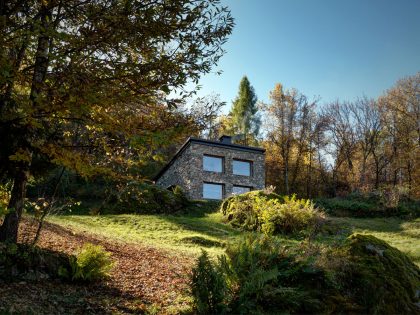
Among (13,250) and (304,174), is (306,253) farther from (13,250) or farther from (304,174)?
(304,174)

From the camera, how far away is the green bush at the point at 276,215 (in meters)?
14.7

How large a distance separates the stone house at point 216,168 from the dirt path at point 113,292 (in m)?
19.6

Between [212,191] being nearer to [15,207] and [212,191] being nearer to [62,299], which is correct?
[15,207]

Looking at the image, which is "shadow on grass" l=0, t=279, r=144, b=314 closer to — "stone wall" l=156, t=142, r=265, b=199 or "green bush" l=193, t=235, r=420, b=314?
"green bush" l=193, t=235, r=420, b=314

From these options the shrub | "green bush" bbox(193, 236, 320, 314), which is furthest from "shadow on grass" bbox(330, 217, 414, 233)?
the shrub

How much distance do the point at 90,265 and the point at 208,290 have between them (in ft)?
7.88

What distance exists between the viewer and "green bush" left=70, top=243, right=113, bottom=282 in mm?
6258

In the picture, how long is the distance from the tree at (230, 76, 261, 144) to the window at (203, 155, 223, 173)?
1545 cm

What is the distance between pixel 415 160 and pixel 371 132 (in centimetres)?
626

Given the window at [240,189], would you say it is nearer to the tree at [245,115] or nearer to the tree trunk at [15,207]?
the tree at [245,115]

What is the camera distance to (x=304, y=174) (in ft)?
133

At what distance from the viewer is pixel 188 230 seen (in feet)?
49.5

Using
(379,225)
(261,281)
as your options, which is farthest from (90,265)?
(379,225)

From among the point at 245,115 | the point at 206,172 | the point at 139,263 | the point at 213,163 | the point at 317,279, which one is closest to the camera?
the point at 317,279
